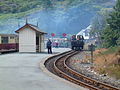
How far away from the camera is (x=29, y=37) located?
31.2 m

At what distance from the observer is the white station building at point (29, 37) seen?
101 ft

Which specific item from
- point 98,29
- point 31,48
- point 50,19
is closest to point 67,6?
point 50,19

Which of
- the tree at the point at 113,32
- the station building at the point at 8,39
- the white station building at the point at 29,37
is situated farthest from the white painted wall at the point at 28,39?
the tree at the point at 113,32

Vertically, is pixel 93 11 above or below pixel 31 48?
above

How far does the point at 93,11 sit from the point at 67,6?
1045 centimetres

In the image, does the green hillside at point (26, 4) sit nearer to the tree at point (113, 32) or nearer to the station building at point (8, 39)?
the tree at point (113, 32)

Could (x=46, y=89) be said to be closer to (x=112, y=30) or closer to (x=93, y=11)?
(x=112, y=30)

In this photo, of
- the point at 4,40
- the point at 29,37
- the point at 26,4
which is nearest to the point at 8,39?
the point at 4,40

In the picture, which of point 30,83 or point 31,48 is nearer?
point 30,83

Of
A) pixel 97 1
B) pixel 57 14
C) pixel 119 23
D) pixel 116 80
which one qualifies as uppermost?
pixel 97 1

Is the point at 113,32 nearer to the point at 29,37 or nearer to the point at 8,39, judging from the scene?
the point at 29,37

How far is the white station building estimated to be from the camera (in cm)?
3084

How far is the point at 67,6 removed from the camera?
364ft

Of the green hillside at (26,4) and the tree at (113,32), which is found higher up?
the green hillside at (26,4)
